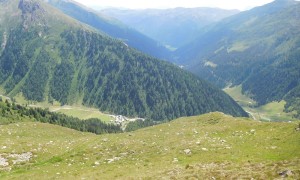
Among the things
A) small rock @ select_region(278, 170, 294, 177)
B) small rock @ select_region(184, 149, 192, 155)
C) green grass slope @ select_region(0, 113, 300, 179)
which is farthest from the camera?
small rock @ select_region(184, 149, 192, 155)

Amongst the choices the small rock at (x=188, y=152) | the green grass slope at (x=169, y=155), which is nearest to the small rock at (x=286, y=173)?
the green grass slope at (x=169, y=155)

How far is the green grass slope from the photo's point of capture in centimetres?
4322

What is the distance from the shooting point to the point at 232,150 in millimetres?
54625

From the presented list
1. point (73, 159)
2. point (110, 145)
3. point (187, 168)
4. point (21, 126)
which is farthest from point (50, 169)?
point (21, 126)

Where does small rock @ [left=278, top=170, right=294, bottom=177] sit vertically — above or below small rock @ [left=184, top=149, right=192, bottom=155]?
above

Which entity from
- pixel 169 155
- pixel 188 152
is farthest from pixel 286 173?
pixel 169 155

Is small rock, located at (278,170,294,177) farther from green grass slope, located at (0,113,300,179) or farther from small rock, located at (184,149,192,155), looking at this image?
small rock, located at (184,149,192,155)

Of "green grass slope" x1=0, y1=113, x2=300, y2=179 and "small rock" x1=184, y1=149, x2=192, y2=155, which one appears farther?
"small rock" x1=184, y1=149, x2=192, y2=155

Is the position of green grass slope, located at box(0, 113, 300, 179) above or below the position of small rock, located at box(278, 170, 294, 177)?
below

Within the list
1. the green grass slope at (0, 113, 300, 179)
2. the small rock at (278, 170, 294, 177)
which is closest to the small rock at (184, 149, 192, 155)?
the green grass slope at (0, 113, 300, 179)

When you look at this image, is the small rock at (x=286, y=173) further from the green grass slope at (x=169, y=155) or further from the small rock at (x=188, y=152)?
the small rock at (x=188, y=152)

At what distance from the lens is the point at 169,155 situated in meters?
56.3

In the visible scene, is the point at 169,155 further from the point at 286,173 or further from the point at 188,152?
the point at 286,173

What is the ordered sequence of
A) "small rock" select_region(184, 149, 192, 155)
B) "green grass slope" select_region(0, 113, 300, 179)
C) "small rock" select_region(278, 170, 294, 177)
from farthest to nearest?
1. "small rock" select_region(184, 149, 192, 155)
2. "green grass slope" select_region(0, 113, 300, 179)
3. "small rock" select_region(278, 170, 294, 177)
